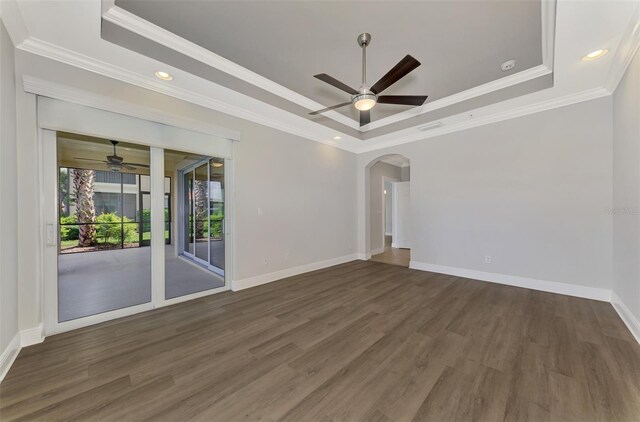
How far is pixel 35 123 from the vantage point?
229cm

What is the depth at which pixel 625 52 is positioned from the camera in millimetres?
2355

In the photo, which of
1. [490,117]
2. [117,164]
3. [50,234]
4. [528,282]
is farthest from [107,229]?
[528,282]

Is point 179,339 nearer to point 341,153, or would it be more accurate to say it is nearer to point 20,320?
point 20,320

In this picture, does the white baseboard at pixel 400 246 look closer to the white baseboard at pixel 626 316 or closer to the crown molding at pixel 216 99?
the crown molding at pixel 216 99

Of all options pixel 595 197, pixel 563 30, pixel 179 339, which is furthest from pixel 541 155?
pixel 179 339

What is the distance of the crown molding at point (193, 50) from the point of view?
6.98ft

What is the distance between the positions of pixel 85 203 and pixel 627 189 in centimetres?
635

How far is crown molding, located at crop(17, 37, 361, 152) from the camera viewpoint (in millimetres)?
2318

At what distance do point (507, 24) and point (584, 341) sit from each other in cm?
315

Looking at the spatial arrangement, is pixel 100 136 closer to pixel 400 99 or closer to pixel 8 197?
pixel 8 197

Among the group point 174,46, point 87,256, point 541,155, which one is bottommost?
point 87,256

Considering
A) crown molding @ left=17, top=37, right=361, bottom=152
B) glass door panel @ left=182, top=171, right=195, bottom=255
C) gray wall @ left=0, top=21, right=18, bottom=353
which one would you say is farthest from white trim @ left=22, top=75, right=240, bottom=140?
glass door panel @ left=182, top=171, right=195, bottom=255

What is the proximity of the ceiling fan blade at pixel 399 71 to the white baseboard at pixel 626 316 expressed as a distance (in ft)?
11.0

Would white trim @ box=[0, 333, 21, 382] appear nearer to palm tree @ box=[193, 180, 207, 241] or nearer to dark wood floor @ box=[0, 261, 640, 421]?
dark wood floor @ box=[0, 261, 640, 421]
